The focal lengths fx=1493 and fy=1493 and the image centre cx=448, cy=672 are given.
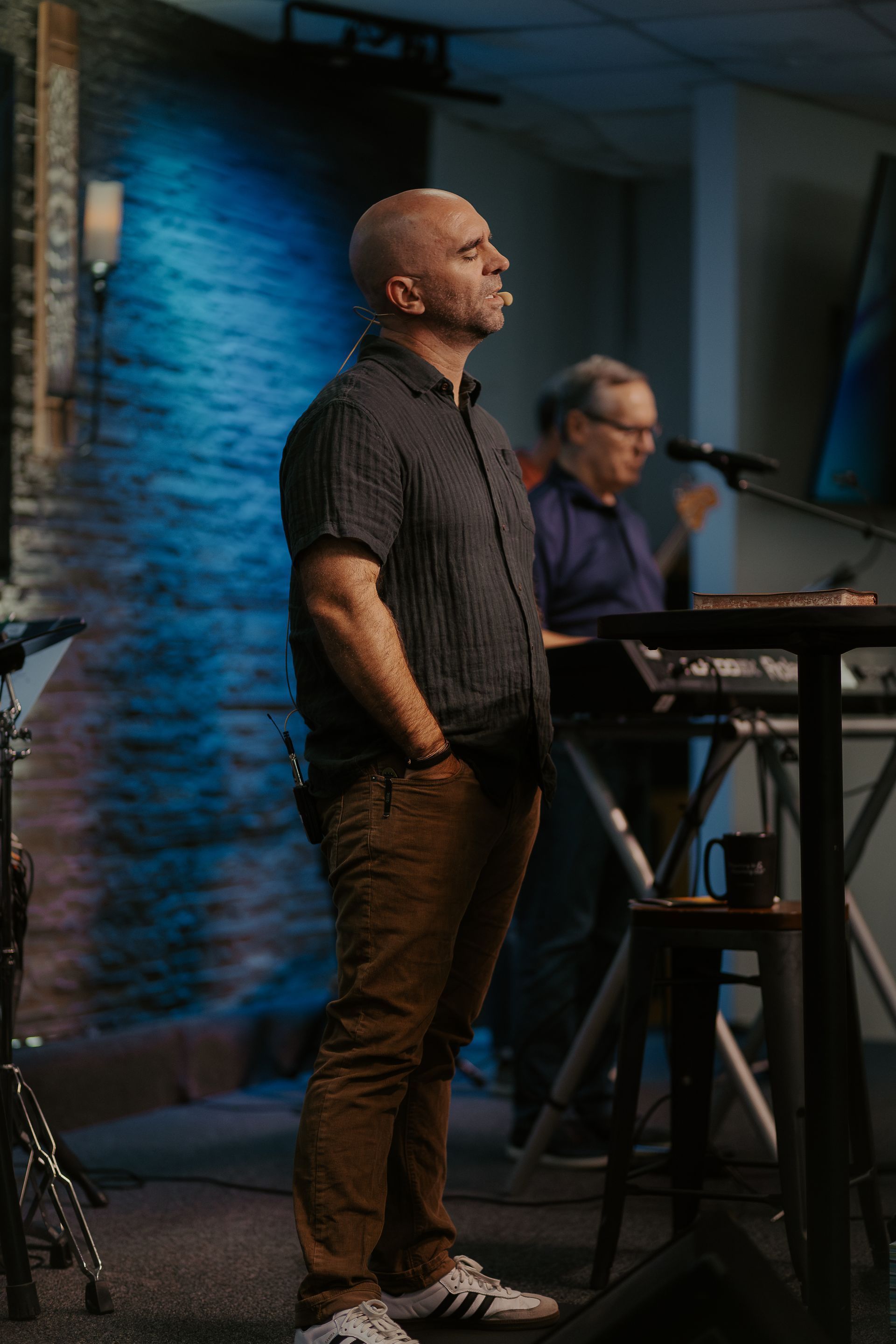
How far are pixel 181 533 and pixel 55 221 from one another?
0.89 metres

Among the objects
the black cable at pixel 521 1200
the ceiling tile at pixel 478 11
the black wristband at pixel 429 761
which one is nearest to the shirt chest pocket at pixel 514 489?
the black wristband at pixel 429 761

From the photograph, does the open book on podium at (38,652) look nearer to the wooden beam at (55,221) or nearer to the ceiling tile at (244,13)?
the wooden beam at (55,221)

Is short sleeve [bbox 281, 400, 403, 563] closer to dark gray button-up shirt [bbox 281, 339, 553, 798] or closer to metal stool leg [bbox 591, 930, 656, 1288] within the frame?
dark gray button-up shirt [bbox 281, 339, 553, 798]

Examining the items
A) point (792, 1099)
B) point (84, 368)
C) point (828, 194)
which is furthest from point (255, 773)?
point (828, 194)

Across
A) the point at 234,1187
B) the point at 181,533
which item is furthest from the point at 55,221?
the point at 234,1187

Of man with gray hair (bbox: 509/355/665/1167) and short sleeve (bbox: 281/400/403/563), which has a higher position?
short sleeve (bbox: 281/400/403/563)

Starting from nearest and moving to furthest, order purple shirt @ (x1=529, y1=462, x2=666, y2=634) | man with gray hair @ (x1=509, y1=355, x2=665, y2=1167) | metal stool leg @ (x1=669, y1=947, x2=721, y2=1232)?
metal stool leg @ (x1=669, y1=947, x2=721, y2=1232)
man with gray hair @ (x1=509, y1=355, x2=665, y2=1167)
purple shirt @ (x1=529, y1=462, x2=666, y2=634)

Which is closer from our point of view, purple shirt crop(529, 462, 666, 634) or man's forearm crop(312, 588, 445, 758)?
man's forearm crop(312, 588, 445, 758)

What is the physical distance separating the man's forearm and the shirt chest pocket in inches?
13.6

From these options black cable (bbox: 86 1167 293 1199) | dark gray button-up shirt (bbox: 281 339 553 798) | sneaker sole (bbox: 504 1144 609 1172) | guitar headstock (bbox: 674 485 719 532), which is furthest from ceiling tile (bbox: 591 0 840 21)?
black cable (bbox: 86 1167 293 1199)

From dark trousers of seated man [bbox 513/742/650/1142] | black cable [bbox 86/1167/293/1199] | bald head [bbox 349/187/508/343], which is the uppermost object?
bald head [bbox 349/187/508/343]

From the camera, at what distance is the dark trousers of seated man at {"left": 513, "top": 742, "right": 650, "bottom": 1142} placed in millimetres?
3252

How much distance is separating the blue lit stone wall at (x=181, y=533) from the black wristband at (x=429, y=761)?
75.2 inches

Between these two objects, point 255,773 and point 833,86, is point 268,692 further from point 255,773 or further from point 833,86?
point 833,86
